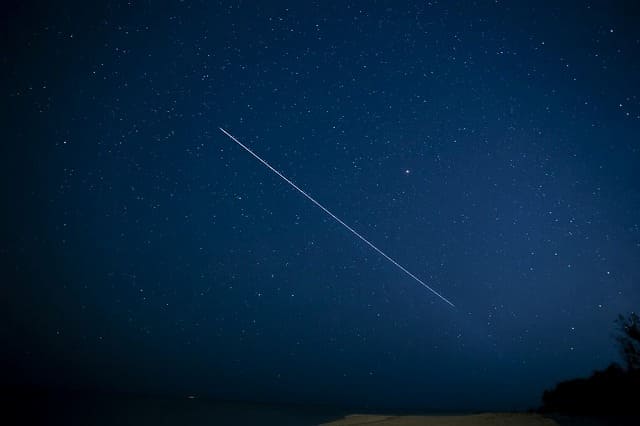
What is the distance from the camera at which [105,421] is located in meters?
31.6

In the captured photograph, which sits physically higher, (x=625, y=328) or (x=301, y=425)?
(x=625, y=328)

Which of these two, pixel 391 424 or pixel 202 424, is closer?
pixel 391 424

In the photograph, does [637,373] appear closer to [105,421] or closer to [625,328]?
[625,328]

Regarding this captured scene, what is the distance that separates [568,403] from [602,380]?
1.52m

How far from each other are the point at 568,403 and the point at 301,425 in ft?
57.3

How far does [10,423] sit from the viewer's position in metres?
27.4

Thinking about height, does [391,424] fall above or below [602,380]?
below

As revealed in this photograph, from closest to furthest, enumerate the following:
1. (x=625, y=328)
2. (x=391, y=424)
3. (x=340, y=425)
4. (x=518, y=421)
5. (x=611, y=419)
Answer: (x=611, y=419) < (x=518, y=421) < (x=391, y=424) < (x=625, y=328) < (x=340, y=425)

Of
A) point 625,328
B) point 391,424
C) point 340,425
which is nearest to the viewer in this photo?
point 391,424

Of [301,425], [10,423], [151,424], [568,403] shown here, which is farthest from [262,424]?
[568,403]

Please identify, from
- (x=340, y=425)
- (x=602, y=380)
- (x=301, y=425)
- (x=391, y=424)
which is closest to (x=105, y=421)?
(x=301, y=425)

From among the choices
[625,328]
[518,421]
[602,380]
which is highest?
[625,328]

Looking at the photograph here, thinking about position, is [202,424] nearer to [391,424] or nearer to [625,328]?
[391,424]

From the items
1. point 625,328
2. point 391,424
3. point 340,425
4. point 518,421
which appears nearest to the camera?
point 518,421
